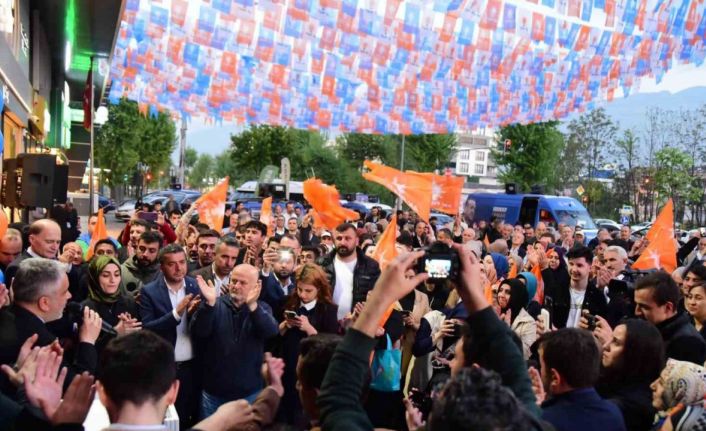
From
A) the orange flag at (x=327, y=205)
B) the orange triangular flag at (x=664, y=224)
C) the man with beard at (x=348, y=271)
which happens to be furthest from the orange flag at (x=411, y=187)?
the man with beard at (x=348, y=271)

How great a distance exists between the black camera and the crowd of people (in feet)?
0.04

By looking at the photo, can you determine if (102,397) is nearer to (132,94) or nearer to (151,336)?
(151,336)

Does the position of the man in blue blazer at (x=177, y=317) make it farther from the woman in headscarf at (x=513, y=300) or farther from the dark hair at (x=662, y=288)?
the dark hair at (x=662, y=288)

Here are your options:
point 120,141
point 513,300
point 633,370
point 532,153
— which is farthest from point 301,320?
point 532,153

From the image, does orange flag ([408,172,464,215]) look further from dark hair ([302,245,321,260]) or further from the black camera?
the black camera

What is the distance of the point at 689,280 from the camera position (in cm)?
655

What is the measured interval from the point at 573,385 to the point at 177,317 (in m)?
3.18

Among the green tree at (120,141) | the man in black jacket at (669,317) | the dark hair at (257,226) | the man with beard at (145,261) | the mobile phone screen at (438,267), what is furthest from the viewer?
the green tree at (120,141)

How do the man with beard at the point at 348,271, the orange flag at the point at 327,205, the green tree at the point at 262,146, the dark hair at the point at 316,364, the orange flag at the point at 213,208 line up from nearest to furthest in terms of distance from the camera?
1. the dark hair at the point at 316,364
2. the man with beard at the point at 348,271
3. the orange flag at the point at 213,208
4. the orange flag at the point at 327,205
5. the green tree at the point at 262,146

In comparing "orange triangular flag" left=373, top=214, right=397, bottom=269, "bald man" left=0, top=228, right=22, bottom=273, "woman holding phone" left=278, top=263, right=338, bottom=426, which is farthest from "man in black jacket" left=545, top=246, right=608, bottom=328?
"bald man" left=0, top=228, right=22, bottom=273

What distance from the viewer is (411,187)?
12.9 meters

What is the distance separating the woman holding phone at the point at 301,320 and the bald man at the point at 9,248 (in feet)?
9.96

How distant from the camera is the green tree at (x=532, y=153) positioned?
58438 mm

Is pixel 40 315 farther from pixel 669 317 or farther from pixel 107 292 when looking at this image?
pixel 669 317
